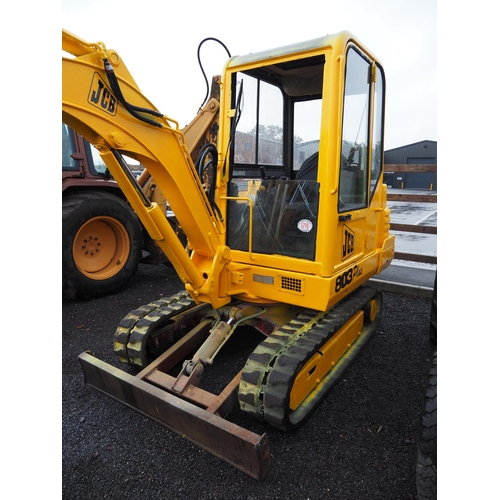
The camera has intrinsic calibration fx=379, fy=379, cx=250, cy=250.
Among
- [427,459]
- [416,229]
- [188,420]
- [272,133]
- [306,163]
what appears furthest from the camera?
[416,229]

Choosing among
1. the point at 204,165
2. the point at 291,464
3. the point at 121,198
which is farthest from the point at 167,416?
the point at 121,198

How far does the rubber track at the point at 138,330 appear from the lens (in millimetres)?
3154

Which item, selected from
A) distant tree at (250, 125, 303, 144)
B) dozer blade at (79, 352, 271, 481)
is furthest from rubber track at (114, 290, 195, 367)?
distant tree at (250, 125, 303, 144)

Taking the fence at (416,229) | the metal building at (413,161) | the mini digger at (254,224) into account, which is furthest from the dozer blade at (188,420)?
the metal building at (413,161)

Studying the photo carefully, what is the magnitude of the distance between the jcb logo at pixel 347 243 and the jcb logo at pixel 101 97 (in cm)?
192

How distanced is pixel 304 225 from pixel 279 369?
3.64 ft

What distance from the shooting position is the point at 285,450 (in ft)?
8.18

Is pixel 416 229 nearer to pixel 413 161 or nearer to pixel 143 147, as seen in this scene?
pixel 143 147

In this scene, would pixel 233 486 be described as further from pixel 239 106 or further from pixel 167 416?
pixel 239 106

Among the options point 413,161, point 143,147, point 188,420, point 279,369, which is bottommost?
point 188,420

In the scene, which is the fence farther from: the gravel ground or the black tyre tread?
the black tyre tread

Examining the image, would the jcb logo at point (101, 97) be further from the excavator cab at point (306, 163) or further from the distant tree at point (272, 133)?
the distant tree at point (272, 133)

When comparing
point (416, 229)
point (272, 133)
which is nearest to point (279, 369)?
point (272, 133)

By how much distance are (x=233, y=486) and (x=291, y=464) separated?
1.28 ft
